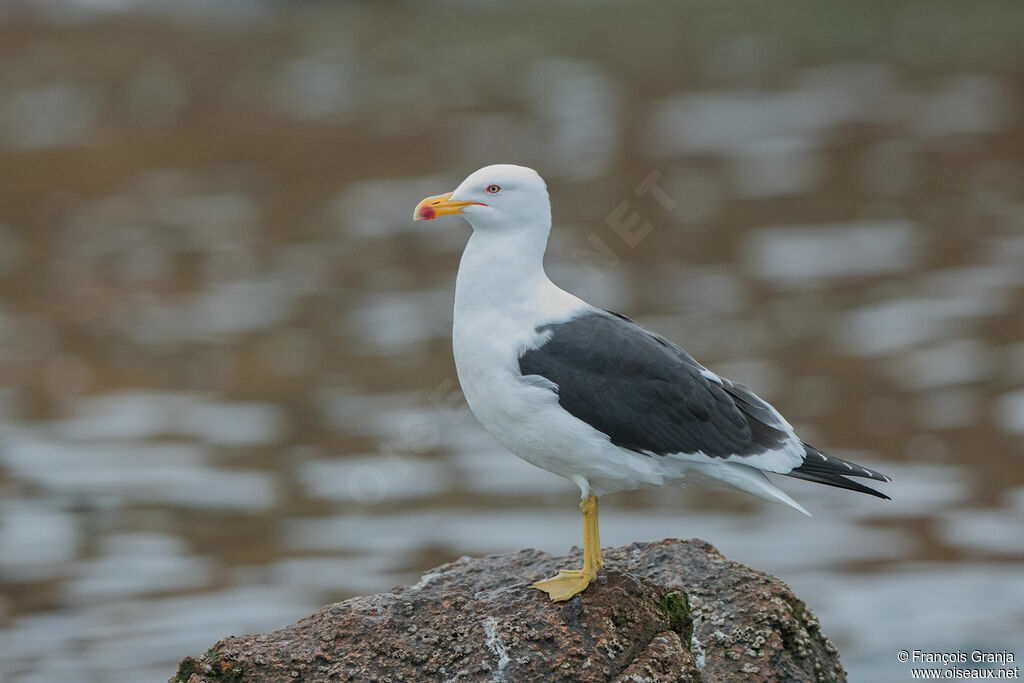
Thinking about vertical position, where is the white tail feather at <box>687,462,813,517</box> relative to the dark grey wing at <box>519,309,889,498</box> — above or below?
below

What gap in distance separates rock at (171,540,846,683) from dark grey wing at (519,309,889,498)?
0.78 m

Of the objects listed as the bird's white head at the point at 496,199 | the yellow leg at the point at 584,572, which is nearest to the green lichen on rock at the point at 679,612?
the yellow leg at the point at 584,572

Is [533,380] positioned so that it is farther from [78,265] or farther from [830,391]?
[78,265]

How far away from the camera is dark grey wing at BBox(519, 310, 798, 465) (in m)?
6.75

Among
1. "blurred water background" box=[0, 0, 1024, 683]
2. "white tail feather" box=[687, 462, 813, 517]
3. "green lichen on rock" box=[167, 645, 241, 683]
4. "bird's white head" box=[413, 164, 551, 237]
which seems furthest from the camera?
"blurred water background" box=[0, 0, 1024, 683]

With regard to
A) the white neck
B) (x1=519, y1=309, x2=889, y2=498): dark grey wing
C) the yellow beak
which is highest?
the yellow beak

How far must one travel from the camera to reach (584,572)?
22.3ft

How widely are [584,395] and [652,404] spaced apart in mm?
333

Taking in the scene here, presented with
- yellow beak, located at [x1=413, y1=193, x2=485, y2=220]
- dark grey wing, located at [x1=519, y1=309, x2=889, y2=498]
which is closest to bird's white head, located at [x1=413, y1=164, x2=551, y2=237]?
yellow beak, located at [x1=413, y1=193, x2=485, y2=220]

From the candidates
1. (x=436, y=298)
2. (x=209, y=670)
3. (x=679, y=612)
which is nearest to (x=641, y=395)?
(x=679, y=612)

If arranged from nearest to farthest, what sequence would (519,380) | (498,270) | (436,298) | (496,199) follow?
(519,380) → (498,270) → (496,199) → (436,298)

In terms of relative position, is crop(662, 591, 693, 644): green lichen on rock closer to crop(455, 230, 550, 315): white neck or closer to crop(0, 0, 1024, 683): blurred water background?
crop(455, 230, 550, 315): white neck

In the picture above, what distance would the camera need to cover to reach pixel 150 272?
21.0 metres

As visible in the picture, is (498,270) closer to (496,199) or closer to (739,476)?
(496,199)
